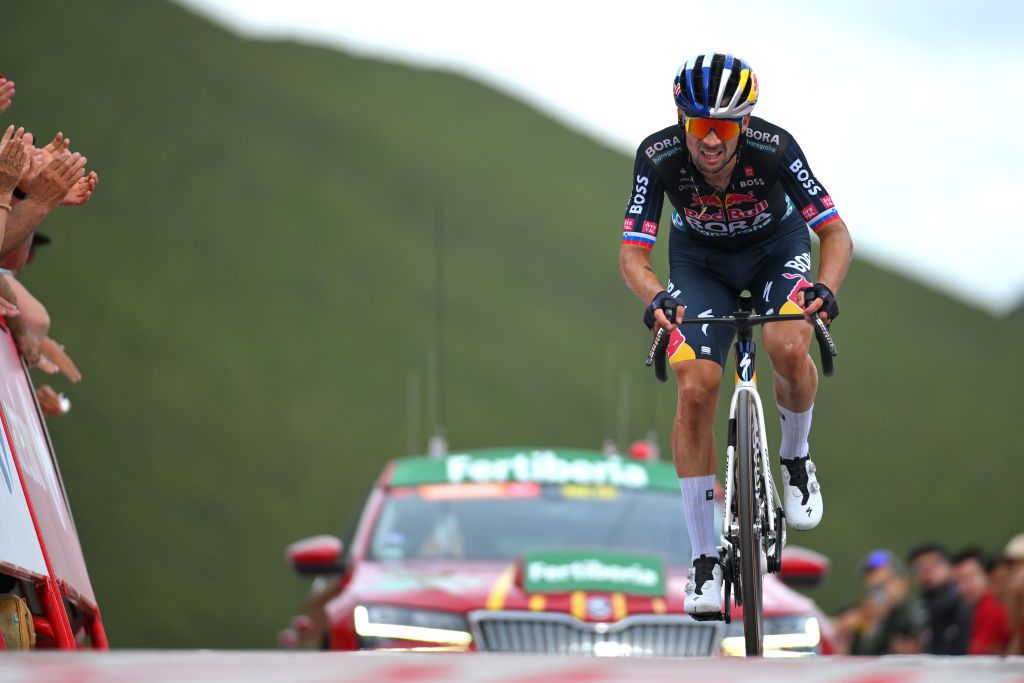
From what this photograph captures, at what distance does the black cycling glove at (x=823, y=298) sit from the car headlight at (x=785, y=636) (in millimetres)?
2038

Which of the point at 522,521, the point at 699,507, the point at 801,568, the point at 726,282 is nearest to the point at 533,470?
the point at 522,521

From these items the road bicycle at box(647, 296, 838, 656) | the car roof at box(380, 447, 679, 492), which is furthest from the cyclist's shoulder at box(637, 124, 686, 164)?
the car roof at box(380, 447, 679, 492)

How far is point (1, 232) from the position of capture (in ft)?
16.7

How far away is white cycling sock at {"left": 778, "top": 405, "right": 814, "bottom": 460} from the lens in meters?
6.67

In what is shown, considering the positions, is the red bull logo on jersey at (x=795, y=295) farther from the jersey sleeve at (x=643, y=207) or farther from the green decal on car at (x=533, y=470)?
the green decal on car at (x=533, y=470)

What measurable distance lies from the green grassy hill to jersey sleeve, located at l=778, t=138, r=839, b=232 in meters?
20.3

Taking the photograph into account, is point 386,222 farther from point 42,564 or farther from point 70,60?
point 42,564

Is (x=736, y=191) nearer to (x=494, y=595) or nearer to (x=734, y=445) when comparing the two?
(x=734, y=445)

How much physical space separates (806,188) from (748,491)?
1149mm

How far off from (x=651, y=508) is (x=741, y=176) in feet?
8.95

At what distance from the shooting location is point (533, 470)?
8852 millimetres

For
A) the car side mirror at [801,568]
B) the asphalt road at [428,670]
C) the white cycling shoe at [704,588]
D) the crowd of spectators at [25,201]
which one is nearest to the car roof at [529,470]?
the car side mirror at [801,568]

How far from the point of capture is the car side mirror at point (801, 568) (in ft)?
25.3

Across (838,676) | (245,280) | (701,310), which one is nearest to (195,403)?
(245,280)
